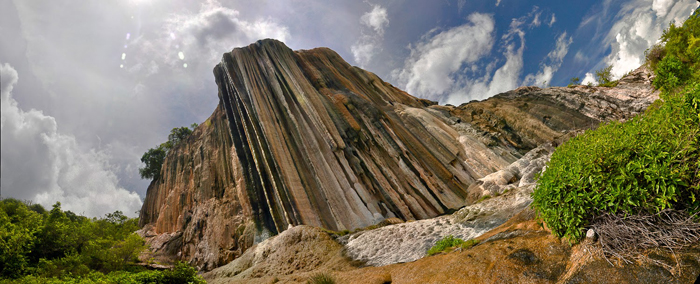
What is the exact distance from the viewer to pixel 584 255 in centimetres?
514

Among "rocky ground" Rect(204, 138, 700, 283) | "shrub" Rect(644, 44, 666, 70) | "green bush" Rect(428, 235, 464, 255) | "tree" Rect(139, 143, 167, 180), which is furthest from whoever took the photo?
"tree" Rect(139, 143, 167, 180)

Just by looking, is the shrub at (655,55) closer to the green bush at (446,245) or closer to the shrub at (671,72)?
the shrub at (671,72)

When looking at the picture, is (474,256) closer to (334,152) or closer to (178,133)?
(334,152)

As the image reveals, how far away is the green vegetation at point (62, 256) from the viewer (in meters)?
12.3

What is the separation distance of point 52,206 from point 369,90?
36.7 metres

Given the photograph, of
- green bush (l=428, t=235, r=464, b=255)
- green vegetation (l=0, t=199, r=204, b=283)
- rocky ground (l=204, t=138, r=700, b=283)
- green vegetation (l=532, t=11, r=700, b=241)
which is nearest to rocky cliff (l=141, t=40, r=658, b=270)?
rocky ground (l=204, t=138, r=700, b=283)

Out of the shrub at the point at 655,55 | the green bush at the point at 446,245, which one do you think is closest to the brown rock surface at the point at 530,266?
the green bush at the point at 446,245

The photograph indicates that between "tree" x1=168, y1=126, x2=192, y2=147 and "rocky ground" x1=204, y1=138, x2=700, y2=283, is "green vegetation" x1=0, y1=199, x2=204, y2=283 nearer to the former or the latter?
"rocky ground" x1=204, y1=138, x2=700, y2=283

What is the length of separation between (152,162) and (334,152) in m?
45.4

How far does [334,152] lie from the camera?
31359mm

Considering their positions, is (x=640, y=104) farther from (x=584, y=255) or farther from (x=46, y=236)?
(x=46, y=236)

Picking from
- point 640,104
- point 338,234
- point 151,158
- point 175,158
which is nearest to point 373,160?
point 338,234

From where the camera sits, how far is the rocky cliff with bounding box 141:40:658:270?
26500 millimetres

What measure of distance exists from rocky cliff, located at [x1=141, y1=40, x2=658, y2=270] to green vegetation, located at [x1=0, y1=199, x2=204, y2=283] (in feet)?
24.7
